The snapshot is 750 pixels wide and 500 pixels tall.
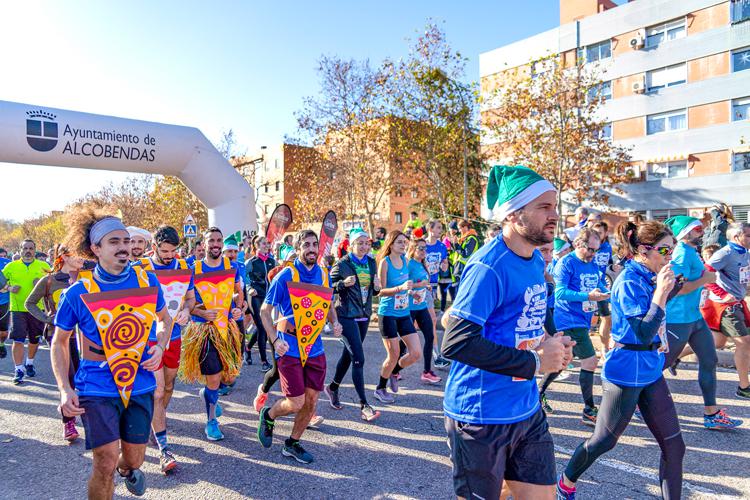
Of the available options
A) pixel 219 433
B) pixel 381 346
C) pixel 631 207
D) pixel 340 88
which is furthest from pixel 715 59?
pixel 219 433

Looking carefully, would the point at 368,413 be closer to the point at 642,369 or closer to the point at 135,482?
the point at 135,482

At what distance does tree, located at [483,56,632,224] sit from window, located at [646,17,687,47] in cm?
915

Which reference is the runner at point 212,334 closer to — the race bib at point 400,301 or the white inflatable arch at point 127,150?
the race bib at point 400,301

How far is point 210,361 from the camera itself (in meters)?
5.22

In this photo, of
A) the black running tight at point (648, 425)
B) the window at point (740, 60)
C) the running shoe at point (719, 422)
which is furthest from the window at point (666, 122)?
the black running tight at point (648, 425)

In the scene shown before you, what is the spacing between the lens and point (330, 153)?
77.3ft

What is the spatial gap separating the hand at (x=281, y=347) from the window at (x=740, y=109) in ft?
95.2

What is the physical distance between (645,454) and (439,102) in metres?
17.4

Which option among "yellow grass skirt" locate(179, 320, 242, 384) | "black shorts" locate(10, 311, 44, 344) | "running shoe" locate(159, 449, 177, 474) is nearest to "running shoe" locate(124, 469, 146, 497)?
"running shoe" locate(159, 449, 177, 474)

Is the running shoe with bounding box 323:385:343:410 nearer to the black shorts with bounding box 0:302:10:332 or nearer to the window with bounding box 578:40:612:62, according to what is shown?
the black shorts with bounding box 0:302:10:332

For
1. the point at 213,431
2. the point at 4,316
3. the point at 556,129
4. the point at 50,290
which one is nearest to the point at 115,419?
the point at 213,431

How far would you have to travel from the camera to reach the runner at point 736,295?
6070mm

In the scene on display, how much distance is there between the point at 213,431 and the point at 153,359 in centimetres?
202

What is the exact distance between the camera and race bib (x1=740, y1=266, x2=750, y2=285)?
6258 millimetres
